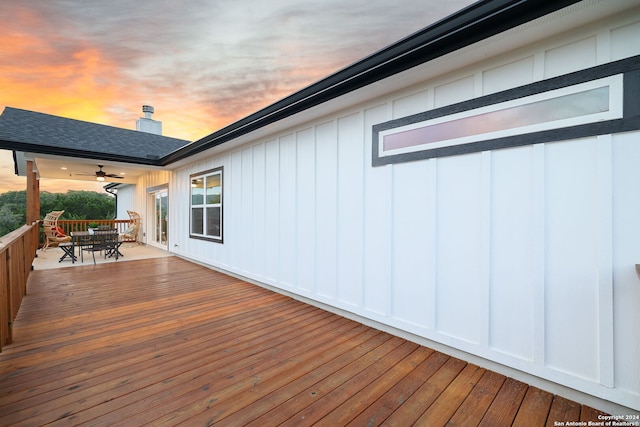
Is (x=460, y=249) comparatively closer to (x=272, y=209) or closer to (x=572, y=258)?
(x=572, y=258)

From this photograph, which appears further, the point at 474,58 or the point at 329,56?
the point at 329,56

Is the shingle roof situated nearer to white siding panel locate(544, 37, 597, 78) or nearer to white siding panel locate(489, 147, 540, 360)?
white siding panel locate(489, 147, 540, 360)

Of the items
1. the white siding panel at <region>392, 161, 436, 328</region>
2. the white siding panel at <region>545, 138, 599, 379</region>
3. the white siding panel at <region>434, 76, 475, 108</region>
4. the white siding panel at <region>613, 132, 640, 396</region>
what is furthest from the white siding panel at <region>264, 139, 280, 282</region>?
the white siding panel at <region>613, 132, 640, 396</region>

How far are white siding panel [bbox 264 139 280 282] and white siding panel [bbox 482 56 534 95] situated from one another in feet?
9.94

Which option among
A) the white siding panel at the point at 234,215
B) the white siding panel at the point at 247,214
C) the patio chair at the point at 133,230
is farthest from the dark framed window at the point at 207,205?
the patio chair at the point at 133,230

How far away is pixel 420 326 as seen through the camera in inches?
100.0

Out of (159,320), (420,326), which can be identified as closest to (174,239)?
(159,320)

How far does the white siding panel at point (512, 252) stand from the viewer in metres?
1.96

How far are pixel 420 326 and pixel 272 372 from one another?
Result: 148 cm

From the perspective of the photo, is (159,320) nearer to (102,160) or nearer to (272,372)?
(272,372)

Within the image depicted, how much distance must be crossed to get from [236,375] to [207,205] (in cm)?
497

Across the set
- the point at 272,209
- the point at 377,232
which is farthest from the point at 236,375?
the point at 272,209

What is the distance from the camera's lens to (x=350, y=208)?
3215 mm

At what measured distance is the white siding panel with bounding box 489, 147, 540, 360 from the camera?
1956mm
